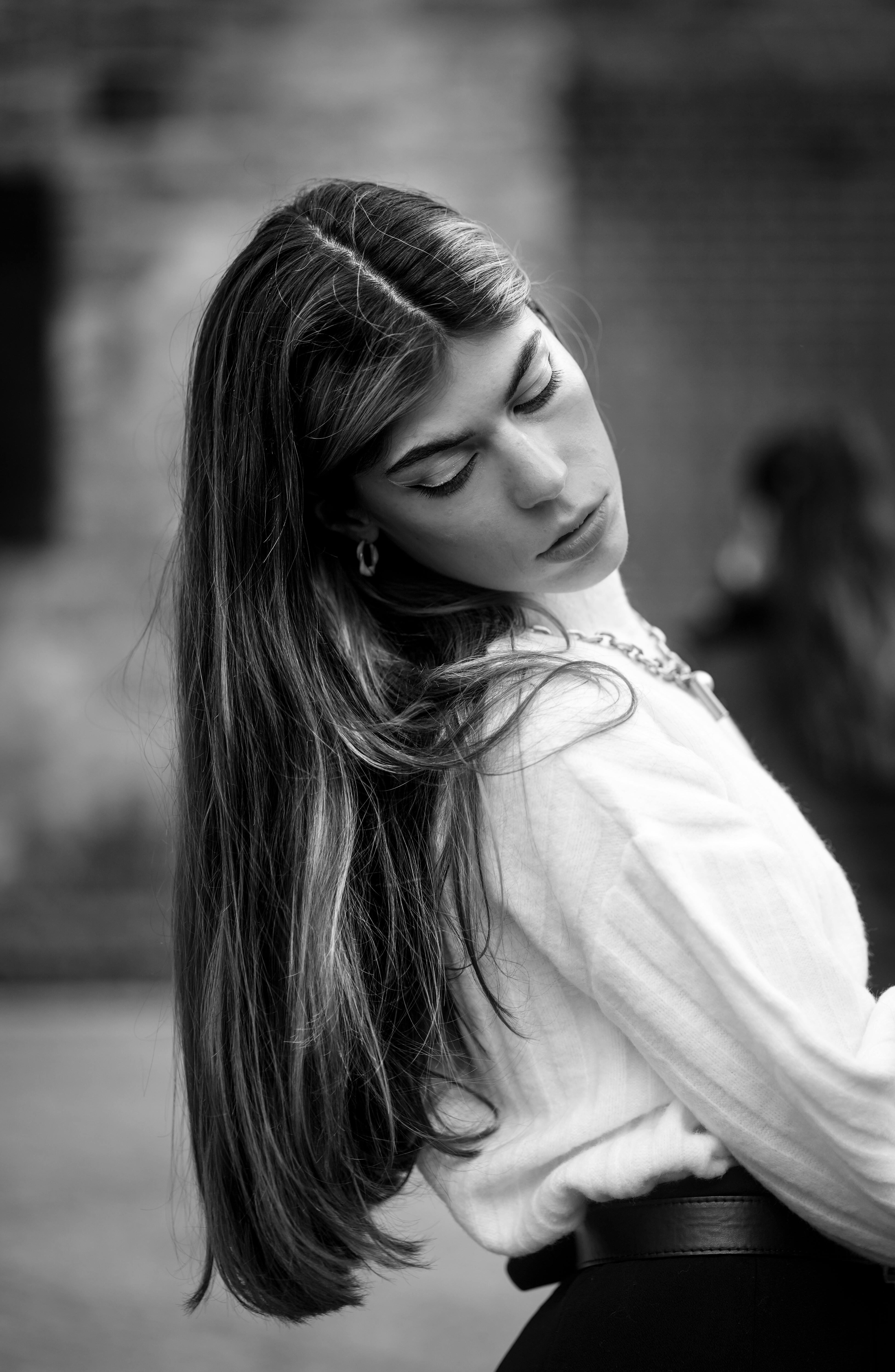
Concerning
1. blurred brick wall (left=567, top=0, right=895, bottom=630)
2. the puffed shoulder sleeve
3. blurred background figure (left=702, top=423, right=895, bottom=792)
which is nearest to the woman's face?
the puffed shoulder sleeve

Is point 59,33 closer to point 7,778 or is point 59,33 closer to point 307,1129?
point 7,778

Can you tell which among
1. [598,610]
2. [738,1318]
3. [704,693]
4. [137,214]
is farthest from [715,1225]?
[137,214]

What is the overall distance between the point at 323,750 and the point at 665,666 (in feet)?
1.35

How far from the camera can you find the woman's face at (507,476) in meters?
1.52

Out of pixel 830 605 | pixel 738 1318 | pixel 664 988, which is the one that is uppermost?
pixel 664 988

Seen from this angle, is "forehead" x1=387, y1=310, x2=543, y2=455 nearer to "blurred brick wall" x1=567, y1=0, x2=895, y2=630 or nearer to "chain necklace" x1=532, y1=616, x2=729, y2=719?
"chain necklace" x1=532, y1=616, x2=729, y2=719

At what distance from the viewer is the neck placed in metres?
1.74

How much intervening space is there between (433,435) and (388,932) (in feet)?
1.67

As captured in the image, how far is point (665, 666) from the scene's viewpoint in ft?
5.62

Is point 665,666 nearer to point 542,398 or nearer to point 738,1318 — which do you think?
point 542,398

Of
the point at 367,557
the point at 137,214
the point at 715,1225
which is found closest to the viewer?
the point at 715,1225

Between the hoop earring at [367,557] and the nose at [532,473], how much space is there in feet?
0.67

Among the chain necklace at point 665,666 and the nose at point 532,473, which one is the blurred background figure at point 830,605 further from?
the nose at point 532,473

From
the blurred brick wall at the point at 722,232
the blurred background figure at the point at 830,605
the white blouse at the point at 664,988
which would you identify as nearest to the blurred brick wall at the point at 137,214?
the blurred brick wall at the point at 722,232
